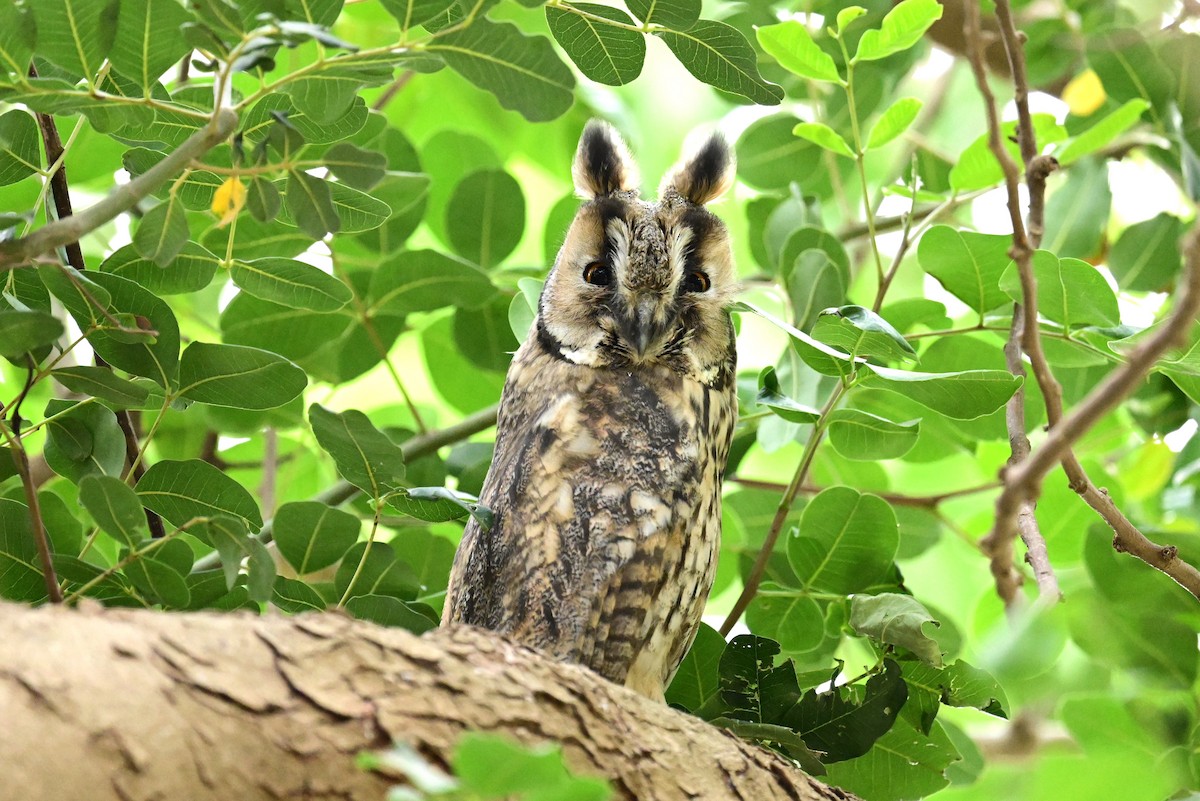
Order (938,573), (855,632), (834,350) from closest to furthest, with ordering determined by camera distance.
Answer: (834,350) < (855,632) < (938,573)

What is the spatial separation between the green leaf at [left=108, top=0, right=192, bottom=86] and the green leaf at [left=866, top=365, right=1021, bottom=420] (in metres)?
0.94

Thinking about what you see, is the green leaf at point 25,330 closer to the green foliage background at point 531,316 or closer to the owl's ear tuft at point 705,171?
the green foliage background at point 531,316

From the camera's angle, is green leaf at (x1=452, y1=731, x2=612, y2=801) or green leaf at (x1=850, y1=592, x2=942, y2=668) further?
green leaf at (x1=850, y1=592, x2=942, y2=668)

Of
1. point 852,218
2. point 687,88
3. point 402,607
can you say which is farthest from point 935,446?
point 687,88

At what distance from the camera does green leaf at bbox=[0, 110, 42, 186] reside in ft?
4.66

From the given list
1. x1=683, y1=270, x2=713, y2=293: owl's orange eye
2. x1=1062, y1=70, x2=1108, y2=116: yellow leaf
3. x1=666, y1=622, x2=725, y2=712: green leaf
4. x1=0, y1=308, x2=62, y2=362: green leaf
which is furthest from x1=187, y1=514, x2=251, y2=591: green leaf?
x1=1062, y1=70, x2=1108, y2=116: yellow leaf

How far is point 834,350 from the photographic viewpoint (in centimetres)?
154

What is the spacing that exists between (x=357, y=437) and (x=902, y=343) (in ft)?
2.33

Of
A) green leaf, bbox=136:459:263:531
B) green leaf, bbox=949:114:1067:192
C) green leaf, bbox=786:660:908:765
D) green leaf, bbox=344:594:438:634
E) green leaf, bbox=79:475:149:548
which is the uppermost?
green leaf, bbox=949:114:1067:192

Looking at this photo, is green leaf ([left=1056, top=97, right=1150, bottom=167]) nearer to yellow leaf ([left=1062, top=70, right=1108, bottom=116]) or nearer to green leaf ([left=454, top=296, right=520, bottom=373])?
yellow leaf ([left=1062, top=70, right=1108, bottom=116])

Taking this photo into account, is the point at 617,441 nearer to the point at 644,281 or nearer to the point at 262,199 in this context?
the point at 644,281

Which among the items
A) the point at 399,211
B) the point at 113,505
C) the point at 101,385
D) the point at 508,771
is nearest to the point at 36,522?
the point at 113,505

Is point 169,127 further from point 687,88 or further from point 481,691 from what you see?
point 687,88

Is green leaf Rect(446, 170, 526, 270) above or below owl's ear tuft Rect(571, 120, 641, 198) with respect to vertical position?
below
